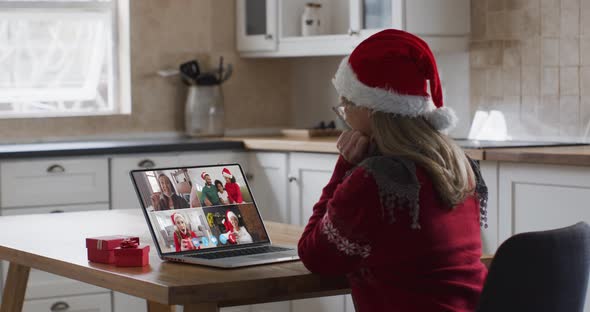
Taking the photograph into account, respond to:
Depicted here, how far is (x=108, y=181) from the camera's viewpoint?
175 inches

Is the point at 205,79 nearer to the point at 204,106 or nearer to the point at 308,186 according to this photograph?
the point at 204,106

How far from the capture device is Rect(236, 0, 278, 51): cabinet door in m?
5.05

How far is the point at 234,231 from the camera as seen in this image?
2.34 meters

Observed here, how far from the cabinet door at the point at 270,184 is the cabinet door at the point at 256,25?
2.10 ft

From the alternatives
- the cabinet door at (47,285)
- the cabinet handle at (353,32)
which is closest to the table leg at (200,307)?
the cabinet door at (47,285)

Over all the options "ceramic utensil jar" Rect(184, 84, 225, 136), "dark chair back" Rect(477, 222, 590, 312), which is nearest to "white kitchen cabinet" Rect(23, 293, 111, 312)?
"ceramic utensil jar" Rect(184, 84, 225, 136)

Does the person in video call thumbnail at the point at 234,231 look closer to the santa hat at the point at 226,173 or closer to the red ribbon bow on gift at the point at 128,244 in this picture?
the santa hat at the point at 226,173

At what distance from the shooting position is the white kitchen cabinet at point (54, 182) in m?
4.21

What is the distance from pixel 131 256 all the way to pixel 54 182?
2308 mm

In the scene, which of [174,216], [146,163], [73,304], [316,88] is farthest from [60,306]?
[174,216]

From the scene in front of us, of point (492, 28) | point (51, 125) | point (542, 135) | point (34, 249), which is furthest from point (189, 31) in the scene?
point (34, 249)

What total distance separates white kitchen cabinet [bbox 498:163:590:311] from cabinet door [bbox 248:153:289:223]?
3.99 feet

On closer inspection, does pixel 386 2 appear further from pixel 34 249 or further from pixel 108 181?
pixel 34 249

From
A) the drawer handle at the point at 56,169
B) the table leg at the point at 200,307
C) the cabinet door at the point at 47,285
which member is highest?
the drawer handle at the point at 56,169
